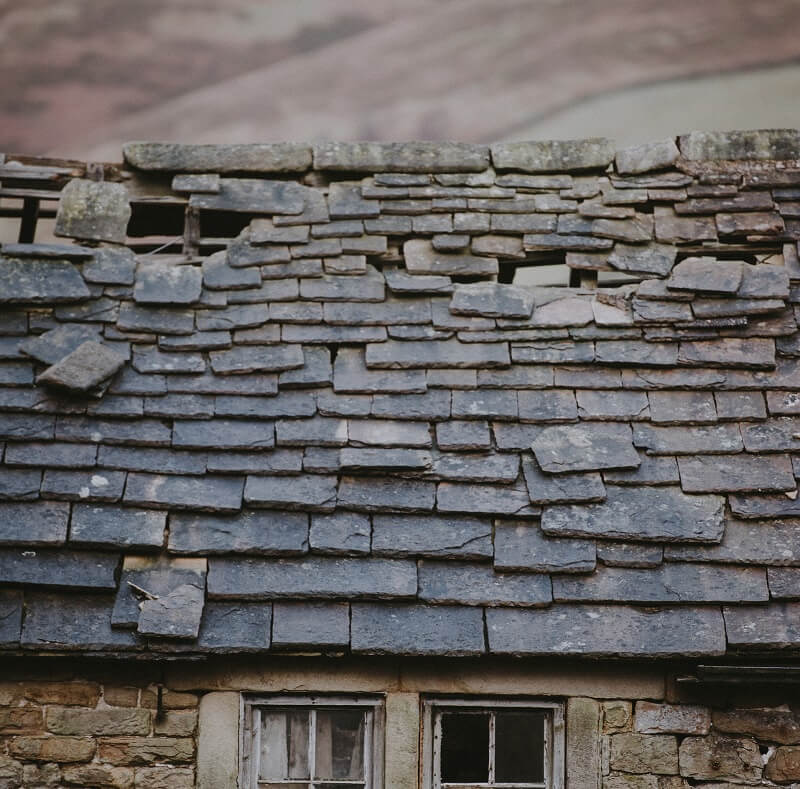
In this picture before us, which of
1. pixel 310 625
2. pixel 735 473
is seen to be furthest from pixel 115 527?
pixel 735 473

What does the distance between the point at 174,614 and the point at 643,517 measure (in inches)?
82.7

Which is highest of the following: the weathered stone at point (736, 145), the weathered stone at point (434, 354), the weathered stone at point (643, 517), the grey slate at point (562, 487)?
the weathered stone at point (736, 145)

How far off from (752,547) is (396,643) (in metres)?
1.64

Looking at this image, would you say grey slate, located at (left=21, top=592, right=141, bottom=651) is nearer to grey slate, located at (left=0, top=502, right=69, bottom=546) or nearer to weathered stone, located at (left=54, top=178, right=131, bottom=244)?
grey slate, located at (left=0, top=502, right=69, bottom=546)

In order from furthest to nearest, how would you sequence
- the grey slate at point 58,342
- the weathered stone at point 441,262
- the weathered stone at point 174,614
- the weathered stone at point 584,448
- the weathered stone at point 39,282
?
the weathered stone at point 441,262 → the weathered stone at point 39,282 → the grey slate at point 58,342 → the weathered stone at point 584,448 → the weathered stone at point 174,614

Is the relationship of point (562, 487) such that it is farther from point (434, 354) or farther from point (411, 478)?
point (434, 354)

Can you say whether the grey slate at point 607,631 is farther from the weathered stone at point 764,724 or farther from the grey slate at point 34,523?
the grey slate at point 34,523

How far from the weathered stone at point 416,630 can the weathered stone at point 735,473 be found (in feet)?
3.88

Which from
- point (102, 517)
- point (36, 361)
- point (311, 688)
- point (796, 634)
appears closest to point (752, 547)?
point (796, 634)

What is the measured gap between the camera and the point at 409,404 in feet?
14.0

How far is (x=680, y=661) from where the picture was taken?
3.86 m

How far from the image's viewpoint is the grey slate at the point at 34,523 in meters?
3.88

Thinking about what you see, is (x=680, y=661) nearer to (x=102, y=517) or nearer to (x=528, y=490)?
(x=528, y=490)

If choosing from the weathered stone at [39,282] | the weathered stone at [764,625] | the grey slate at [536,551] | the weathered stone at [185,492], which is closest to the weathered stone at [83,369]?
the weathered stone at [39,282]
